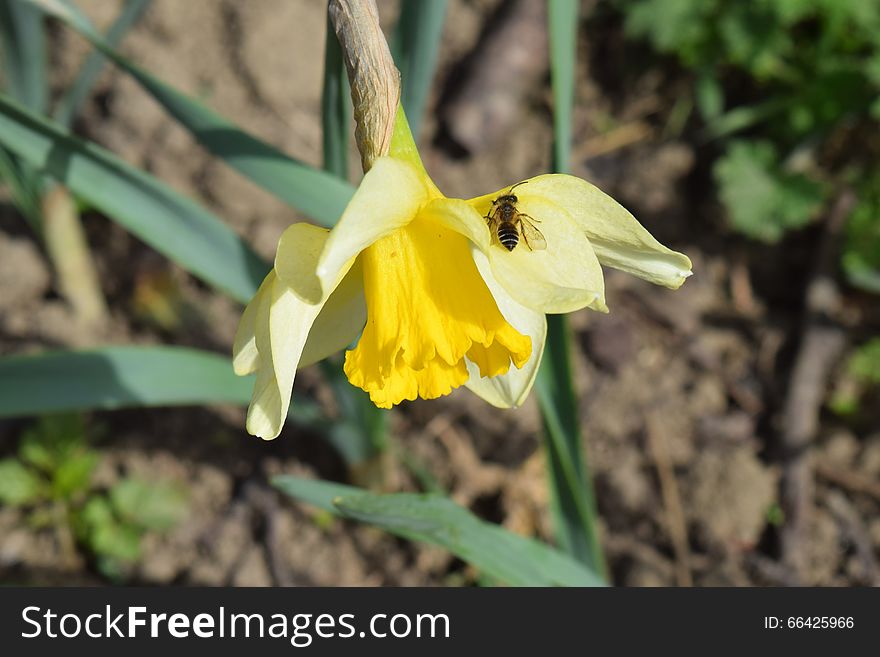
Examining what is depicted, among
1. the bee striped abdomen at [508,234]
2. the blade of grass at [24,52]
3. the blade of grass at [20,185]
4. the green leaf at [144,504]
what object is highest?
the blade of grass at [24,52]

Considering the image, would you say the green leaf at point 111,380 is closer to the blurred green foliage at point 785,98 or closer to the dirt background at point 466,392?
the dirt background at point 466,392

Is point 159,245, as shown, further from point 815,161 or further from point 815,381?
point 815,161

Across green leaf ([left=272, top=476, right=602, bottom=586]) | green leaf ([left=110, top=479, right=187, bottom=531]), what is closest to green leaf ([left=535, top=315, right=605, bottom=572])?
green leaf ([left=272, top=476, right=602, bottom=586])

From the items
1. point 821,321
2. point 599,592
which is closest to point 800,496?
point 821,321

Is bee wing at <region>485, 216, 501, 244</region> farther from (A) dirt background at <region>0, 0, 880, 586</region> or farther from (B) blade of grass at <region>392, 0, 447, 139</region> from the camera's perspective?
(A) dirt background at <region>0, 0, 880, 586</region>

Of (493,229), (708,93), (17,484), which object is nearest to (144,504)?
(17,484)

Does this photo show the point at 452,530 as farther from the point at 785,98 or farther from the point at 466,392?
the point at 785,98

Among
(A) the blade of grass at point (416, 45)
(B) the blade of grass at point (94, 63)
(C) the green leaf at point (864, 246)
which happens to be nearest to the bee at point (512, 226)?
(A) the blade of grass at point (416, 45)
